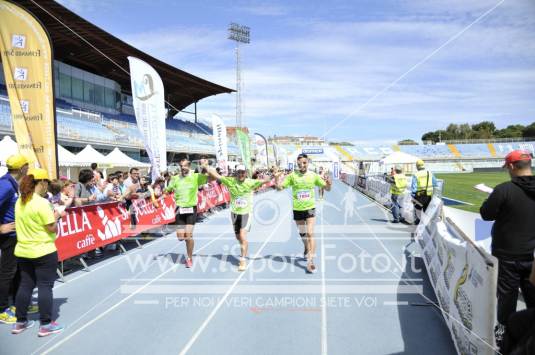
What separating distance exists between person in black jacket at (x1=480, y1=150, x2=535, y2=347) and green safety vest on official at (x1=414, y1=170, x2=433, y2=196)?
5.87m

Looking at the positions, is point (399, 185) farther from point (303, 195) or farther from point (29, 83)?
point (29, 83)

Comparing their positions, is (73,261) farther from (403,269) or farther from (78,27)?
(78,27)

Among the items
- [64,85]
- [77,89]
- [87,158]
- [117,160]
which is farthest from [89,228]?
[77,89]

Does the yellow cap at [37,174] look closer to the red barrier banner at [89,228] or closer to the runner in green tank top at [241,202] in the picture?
the red barrier banner at [89,228]

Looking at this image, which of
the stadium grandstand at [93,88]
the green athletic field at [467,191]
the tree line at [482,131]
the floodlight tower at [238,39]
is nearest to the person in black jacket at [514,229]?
the green athletic field at [467,191]

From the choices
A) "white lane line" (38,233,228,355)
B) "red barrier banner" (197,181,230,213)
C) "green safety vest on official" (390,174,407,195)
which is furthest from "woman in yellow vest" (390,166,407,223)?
"white lane line" (38,233,228,355)

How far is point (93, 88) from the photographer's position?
115 ft

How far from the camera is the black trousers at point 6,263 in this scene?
4.30m

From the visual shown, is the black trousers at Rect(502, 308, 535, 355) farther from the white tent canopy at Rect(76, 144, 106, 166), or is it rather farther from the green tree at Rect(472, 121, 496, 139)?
the green tree at Rect(472, 121, 496, 139)

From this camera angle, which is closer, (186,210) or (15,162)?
(15,162)

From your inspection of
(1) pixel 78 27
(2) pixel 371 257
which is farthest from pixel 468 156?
(2) pixel 371 257

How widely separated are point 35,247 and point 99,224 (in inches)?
122

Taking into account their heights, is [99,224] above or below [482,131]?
below

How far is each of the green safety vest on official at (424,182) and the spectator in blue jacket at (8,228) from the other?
7939mm
